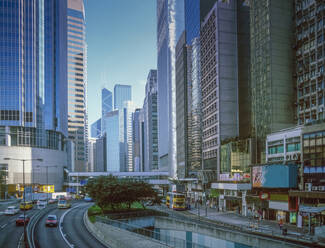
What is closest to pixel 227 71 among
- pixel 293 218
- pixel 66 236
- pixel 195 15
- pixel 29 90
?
pixel 195 15

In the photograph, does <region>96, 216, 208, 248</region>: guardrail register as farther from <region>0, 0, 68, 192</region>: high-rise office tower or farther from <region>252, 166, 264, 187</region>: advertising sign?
<region>0, 0, 68, 192</region>: high-rise office tower

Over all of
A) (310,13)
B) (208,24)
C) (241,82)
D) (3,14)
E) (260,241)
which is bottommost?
(260,241)

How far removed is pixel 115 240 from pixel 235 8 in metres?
71.1

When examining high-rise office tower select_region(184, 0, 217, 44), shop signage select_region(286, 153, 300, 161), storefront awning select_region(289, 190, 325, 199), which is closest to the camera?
storefront awning select_region(289, 190, 325, 199)

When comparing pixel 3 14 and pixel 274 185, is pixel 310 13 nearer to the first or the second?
pixel 274 185

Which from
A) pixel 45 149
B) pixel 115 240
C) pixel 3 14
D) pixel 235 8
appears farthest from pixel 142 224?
pixel 3 14

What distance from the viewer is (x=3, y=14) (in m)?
131

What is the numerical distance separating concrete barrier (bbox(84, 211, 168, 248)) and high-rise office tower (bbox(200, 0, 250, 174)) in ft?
147

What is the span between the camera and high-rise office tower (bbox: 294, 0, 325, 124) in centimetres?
5566

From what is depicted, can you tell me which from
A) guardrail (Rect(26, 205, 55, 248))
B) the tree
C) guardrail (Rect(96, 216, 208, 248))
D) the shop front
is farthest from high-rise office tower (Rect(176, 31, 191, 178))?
guardrail (Rect(96, 216, 208, 248))

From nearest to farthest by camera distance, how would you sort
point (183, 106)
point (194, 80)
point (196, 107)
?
point (196, 107), point (194, 80), point (183, 106)

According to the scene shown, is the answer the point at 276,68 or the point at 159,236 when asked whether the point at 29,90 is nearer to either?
the point at 276,68

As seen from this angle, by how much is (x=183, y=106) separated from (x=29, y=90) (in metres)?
61.2

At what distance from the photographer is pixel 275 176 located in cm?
5225
